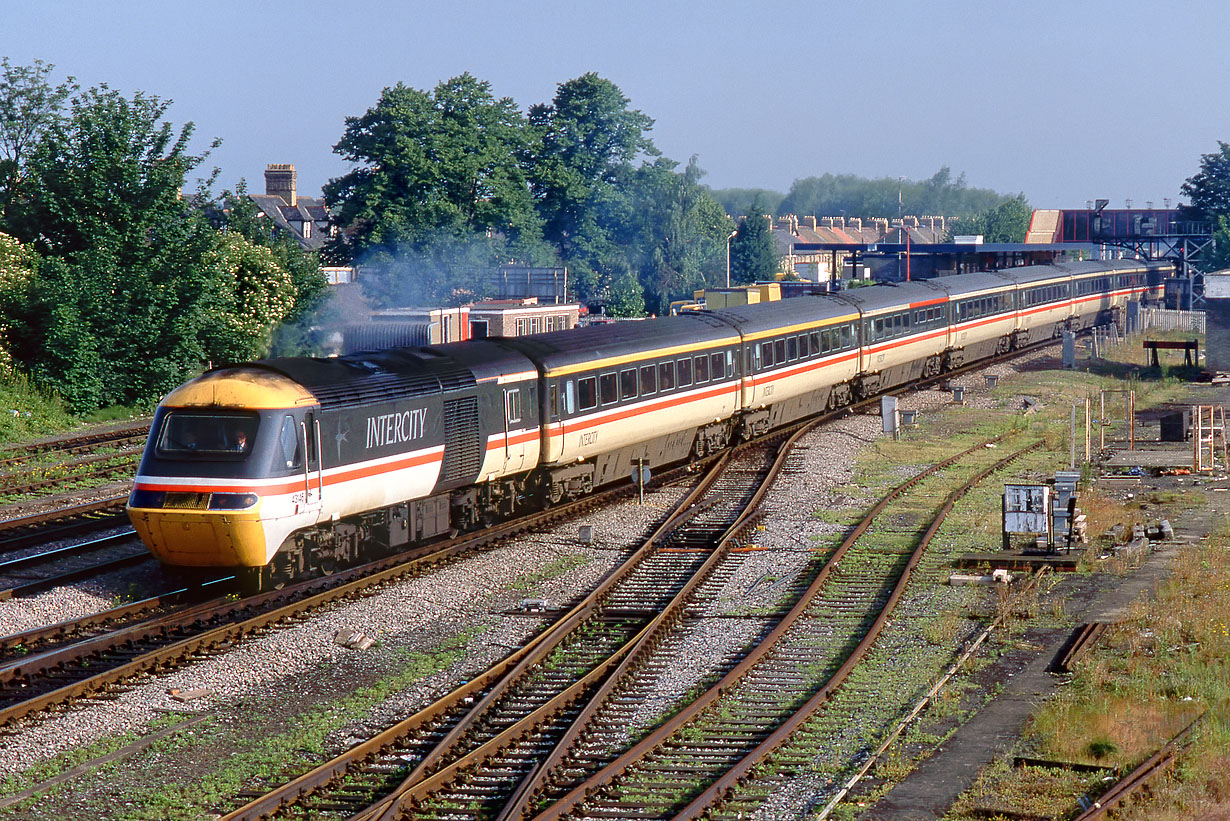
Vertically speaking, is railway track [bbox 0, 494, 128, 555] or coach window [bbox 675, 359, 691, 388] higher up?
coach window [bbox 675, 359, 691, 388]

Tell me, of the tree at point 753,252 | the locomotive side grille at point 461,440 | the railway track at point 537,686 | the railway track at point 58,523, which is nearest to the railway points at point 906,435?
the railway track at point 537,686

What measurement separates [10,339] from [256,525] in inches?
942

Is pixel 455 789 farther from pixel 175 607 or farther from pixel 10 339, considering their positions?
pixel 10 339

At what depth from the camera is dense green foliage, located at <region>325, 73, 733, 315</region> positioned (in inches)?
2507

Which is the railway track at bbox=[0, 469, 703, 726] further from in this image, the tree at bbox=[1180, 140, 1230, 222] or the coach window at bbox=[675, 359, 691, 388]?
the tree at bbox=[1180, 140, 1230, 222]

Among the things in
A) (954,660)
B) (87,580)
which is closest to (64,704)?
(87,580)

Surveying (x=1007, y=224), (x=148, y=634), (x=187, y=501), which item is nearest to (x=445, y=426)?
(x=187, y=501)

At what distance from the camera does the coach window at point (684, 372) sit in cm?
2688

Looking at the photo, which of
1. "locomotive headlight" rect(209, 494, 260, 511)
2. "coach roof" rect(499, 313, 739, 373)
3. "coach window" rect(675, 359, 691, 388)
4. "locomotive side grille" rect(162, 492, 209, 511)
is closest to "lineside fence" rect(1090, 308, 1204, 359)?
"coach roof" rect(499, 313, 739, 373)

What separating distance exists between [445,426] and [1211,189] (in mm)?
87125

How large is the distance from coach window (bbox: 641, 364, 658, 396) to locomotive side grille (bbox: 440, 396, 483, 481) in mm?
5580

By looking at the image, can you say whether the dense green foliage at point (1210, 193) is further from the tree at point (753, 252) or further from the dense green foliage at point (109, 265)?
the dense green foliage at point (109, 265)

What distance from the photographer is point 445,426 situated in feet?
64.5

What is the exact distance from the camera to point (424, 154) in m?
65.9
